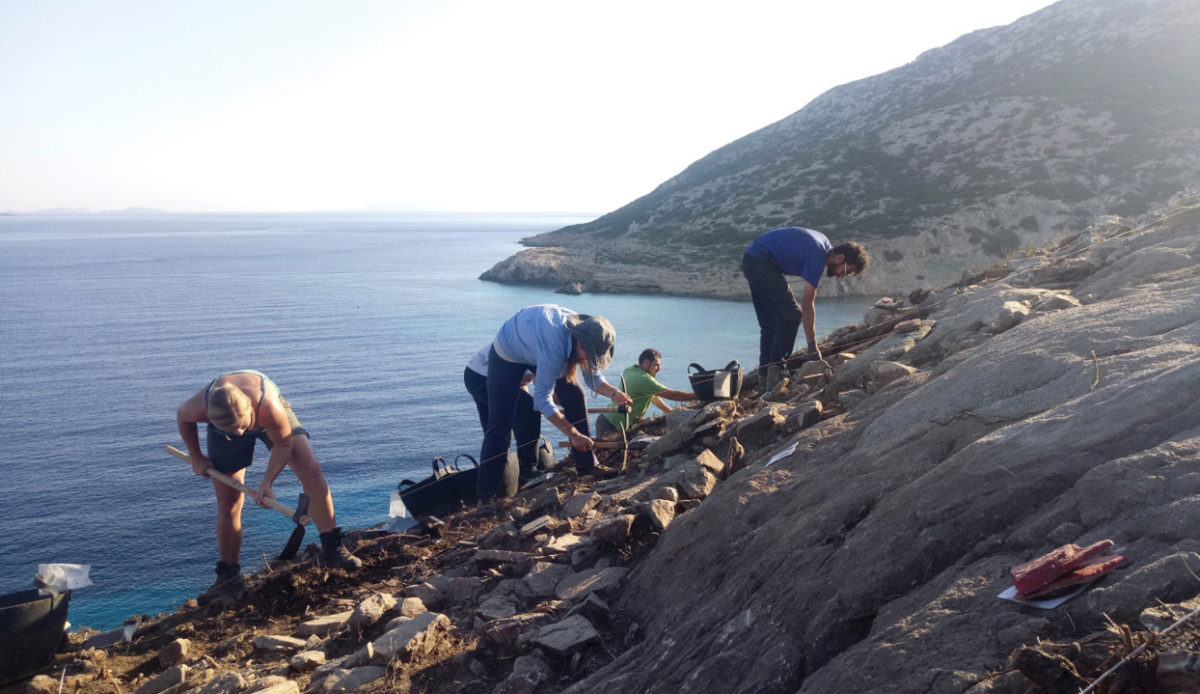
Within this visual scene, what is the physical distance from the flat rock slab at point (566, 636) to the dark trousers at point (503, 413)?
9.86 feet

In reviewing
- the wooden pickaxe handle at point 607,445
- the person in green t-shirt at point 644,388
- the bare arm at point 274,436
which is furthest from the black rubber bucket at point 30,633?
the person in green t-shirt at point 644,388

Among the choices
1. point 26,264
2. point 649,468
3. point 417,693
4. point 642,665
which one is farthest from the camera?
point 26,264

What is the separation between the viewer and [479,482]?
7676 mm

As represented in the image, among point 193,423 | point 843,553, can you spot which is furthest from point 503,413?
point 843,553

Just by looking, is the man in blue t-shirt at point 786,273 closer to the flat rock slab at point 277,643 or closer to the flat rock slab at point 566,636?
the flat rock slab at point 566,636

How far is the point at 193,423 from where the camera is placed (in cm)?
619

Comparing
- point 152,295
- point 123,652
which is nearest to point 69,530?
point 123,652

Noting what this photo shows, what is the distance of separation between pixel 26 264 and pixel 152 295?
133 ft

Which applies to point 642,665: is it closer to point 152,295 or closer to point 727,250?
point 727,250

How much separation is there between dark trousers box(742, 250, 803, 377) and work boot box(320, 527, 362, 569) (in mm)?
4414

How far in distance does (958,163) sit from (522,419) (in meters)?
48.3

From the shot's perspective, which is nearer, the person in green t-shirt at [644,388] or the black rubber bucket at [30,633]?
the black rubber bucket at [30,633]

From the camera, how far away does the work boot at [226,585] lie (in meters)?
6.55

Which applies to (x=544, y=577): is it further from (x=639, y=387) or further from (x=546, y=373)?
(x=639, y=387)
